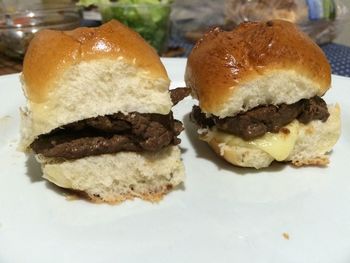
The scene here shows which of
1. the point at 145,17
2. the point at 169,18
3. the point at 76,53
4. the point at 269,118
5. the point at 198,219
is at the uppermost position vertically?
the point at 76,53

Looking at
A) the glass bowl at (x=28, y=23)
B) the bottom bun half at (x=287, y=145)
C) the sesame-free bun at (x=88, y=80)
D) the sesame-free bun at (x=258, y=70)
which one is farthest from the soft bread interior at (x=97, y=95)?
the glass bowl at (x=28, y=23)

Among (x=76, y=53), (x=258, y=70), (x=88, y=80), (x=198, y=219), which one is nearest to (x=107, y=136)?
(x=88, y=80)

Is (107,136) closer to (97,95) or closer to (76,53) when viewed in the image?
(97,95)

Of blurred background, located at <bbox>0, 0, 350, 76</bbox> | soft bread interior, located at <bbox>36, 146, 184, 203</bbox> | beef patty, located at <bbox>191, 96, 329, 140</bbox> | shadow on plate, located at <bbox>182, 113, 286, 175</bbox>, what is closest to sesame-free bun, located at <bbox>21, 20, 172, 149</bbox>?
soft bread interior, located at <bbox>36, 146, 184, 203</bbox>

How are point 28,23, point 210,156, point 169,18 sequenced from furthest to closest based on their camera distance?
point 169,18 → point 28,23 → point 210,156

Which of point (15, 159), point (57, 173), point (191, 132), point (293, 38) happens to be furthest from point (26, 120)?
point (293, 38)

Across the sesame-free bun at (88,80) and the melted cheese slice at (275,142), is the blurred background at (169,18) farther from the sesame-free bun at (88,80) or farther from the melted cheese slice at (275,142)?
the sesame-free bun at (88,80)
